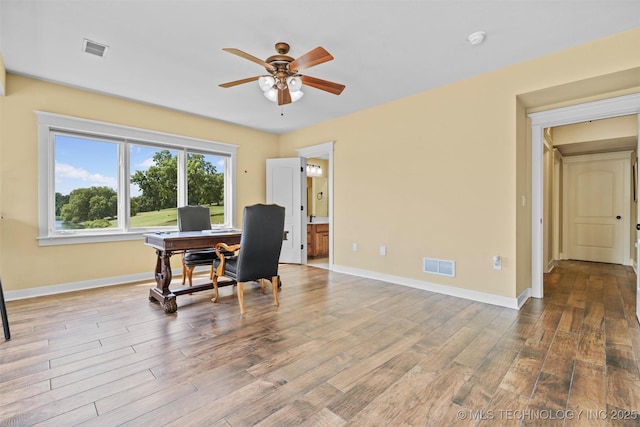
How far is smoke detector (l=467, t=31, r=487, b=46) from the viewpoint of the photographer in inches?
102

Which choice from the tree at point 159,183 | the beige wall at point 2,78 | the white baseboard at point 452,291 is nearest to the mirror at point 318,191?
the white baseboard at point 452,291

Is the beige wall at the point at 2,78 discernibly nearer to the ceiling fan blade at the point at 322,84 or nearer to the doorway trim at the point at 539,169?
the ceiling fan blade at the point at 322,84

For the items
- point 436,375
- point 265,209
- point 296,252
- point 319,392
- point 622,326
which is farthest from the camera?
point 296,252

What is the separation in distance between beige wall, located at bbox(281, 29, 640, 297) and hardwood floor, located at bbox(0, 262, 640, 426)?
658 mm

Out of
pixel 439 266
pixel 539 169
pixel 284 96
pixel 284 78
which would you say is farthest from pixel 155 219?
pixel 539 169

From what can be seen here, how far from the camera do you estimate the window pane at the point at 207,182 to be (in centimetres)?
504

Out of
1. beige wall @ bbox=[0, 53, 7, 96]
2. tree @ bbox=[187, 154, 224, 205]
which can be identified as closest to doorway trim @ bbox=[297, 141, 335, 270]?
tree @ bbox=[187, 154, 224, 205]

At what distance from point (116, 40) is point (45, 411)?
2.90 m

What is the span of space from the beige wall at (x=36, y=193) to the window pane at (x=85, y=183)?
0.88 feet

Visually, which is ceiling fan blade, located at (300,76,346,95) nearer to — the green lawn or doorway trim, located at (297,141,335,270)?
doorway trim, located at (297,141,335,270)

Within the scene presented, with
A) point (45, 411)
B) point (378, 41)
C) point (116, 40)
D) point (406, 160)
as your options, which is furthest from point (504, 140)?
point (45, 411)

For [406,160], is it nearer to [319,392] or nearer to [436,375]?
[436,375]

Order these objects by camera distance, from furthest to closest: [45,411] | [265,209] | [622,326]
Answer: [265,209]
[622,326]
[45,411]

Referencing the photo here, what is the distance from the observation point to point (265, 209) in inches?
123
